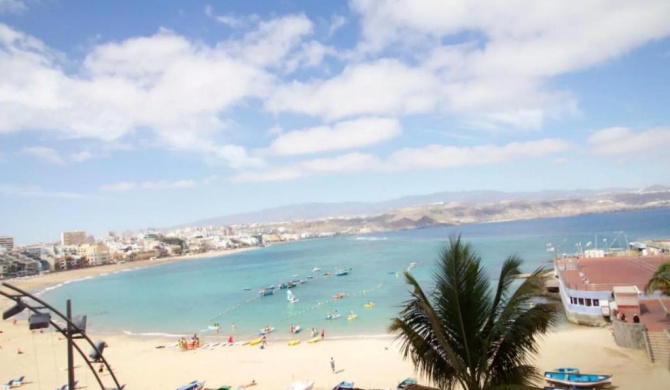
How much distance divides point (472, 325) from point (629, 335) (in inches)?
781

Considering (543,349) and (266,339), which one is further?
(266,339)

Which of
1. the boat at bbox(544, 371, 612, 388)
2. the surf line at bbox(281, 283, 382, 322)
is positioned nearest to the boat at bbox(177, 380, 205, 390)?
the boat at bbox(544, 371, 612, 388)

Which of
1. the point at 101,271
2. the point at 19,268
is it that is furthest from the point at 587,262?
the point at 19,268

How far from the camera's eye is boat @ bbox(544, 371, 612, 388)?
17.2m

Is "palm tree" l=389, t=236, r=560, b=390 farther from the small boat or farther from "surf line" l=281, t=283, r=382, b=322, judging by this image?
"surf line" l=281, t=283, r=382, b=322

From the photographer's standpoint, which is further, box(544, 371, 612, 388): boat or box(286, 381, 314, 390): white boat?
box(286, 381, 314, 390): white boat

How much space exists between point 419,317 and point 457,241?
132 centimetres

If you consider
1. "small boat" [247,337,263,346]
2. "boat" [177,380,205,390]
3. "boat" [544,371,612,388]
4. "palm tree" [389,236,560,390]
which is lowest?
"small boat" [247,337,263,346]

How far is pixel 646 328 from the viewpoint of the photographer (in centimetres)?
2159

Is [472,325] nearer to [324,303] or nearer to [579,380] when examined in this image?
[579,380]

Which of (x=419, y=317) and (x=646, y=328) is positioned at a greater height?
(x=419, y=317)

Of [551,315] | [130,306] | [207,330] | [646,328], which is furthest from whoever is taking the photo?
[130,306]

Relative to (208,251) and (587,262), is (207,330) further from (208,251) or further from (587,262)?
(208,251)

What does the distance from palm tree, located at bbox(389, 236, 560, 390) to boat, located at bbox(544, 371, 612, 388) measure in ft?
40.3
